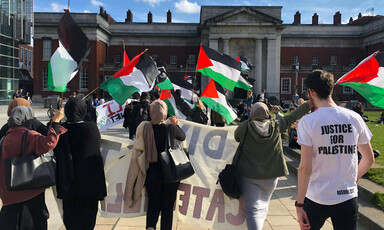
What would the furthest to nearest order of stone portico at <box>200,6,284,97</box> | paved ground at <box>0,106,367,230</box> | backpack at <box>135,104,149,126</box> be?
stone portico at <box>200,6,284,97</box> → backpack at <box>135,104,149,126</box> → paved ground at <box>0,106,367,230</box>

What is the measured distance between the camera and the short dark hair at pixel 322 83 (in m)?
2.83

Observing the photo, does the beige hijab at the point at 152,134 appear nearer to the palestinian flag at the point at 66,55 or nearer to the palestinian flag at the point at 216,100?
the palestinian flag at the point at 66,55

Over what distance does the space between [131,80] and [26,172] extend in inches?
152

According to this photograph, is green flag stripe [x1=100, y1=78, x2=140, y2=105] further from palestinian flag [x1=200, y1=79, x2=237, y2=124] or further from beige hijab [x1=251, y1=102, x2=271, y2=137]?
beige hijab [x1=251, y1=102, x2=271, y2=137]

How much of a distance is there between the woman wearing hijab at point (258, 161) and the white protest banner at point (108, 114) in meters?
6.35

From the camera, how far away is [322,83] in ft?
9.32

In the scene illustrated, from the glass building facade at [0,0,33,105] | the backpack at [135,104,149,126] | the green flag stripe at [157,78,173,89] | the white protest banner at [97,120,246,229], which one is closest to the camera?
the white protest banner at [97,120,246,229]

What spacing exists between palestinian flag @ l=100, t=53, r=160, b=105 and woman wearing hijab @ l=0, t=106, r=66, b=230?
299 centimetres

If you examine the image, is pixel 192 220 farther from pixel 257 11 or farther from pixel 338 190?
pixel 257 11

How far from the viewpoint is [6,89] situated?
3412 centimetres

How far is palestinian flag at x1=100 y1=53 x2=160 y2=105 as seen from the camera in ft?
22.0

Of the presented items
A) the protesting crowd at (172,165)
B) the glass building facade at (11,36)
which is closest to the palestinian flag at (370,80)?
the protesting crowd at (172,165)

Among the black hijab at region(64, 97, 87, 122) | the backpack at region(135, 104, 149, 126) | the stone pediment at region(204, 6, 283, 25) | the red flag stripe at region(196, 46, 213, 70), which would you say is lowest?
the backpack at region(135, 104, 149, 126)

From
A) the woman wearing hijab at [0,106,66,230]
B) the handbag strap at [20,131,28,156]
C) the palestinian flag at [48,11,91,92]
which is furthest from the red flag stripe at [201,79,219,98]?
the handbag strap at [20,131,28,156]
